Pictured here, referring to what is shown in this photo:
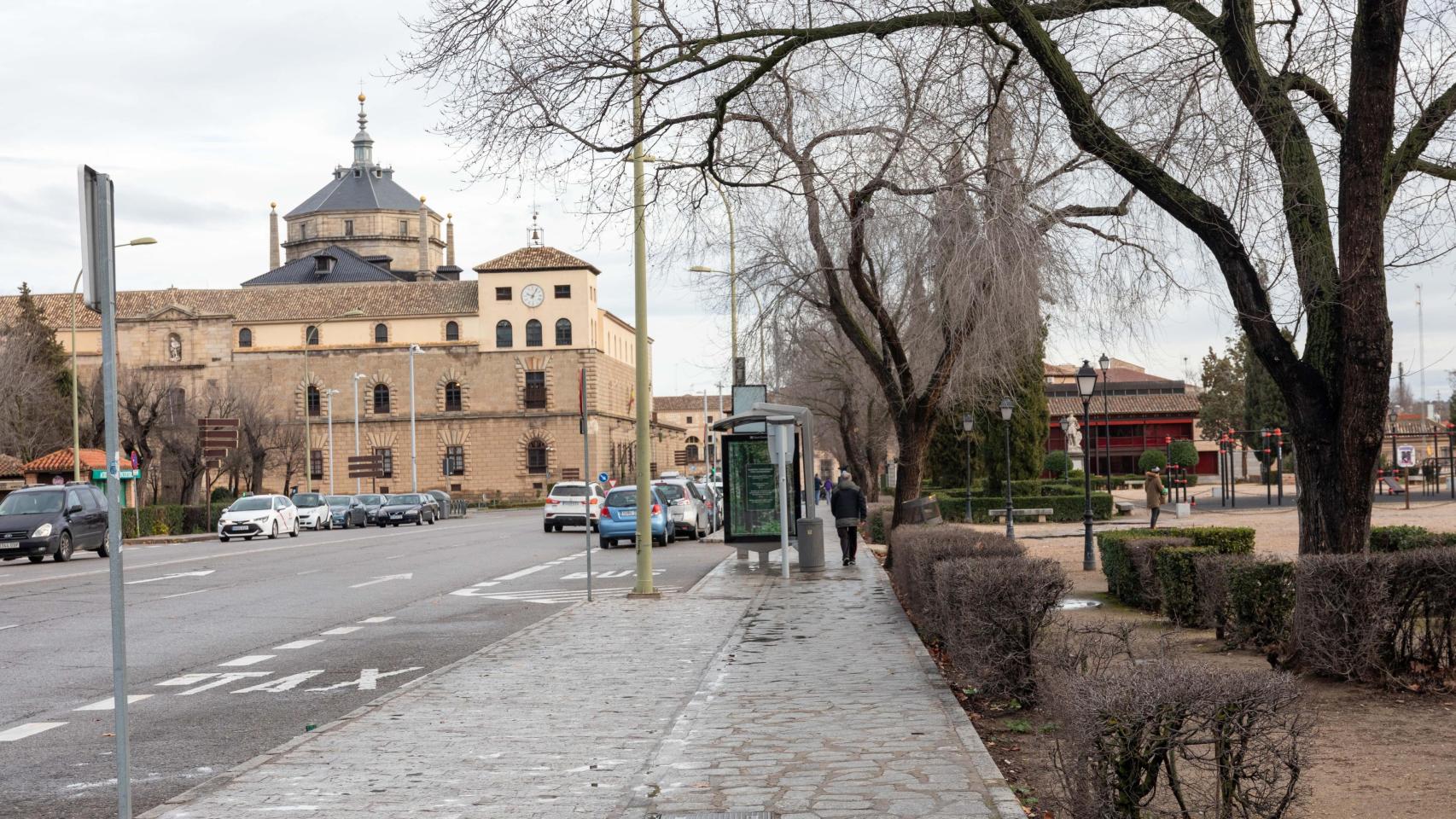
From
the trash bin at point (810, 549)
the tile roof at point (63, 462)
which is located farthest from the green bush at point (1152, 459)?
the trash bin at point (810, 549)

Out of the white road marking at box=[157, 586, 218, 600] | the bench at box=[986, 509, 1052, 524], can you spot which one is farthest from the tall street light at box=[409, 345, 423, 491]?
the white road marking at box=[157, 586, 218, 600]

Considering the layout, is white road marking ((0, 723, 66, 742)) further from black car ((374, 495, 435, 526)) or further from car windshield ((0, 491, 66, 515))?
black car ((374, 495, 435, 526))

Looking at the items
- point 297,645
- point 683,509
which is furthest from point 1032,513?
point 297,645

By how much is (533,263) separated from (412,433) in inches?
574

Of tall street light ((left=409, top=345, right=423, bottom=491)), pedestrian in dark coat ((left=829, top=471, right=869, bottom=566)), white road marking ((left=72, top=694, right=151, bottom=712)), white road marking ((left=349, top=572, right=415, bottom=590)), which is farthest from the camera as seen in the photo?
tall street light ((left=409, top=345, right=423, bottom=491))

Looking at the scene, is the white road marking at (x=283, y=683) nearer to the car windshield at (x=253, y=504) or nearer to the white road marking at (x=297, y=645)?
the white road marking at (x=297, y=645)

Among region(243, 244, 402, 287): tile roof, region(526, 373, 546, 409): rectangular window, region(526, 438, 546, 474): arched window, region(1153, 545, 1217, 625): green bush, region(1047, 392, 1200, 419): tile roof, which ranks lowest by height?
region(1153, 545, 1217, 625): green bush

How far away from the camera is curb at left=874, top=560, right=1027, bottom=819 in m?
6.26

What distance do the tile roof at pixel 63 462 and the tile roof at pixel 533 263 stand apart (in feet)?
158

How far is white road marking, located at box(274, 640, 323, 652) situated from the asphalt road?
0.04 m

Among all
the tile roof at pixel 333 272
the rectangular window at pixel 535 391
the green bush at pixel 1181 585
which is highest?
the tile roof at pixel 333 272

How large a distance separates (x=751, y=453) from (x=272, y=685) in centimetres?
1428

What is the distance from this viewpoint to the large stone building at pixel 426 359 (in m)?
94.9

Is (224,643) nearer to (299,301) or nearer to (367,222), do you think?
(299,301)
